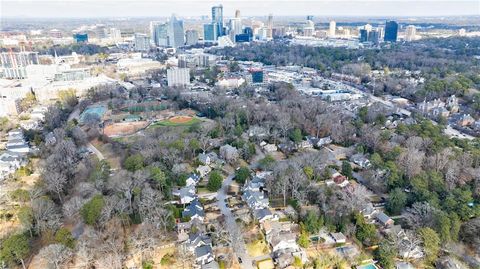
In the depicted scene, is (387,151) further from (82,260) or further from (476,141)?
(82,260)

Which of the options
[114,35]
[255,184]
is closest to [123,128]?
[255,184]

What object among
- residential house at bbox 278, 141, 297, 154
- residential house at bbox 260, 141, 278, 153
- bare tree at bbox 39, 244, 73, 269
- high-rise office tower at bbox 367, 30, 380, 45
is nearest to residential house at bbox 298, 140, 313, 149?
residential house at bbox 278, 141, 297, 154

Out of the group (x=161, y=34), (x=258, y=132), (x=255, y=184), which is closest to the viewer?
(x=255, y=184)

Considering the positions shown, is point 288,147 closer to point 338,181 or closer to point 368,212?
point 338,181

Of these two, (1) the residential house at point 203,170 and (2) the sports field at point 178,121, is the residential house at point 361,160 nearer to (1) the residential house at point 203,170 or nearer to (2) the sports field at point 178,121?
(1) the residential house at point 203,170

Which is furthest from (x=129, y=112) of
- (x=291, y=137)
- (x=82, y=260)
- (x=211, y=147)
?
(x=82, y=260)
